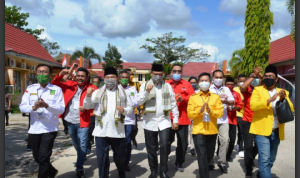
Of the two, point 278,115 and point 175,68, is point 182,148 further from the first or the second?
point 278,115

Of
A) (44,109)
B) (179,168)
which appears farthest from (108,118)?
(179,168)

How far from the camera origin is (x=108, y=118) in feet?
16.7

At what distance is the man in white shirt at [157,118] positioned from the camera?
18.3 ft

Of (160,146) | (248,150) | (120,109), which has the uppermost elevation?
(120,109)

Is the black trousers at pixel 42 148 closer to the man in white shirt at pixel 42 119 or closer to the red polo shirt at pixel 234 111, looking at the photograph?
the man in white shirt at pixel 42 119

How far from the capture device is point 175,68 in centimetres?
641

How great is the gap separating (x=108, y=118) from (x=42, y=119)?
3.64 feet

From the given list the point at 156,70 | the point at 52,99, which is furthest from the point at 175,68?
the point at 52,99

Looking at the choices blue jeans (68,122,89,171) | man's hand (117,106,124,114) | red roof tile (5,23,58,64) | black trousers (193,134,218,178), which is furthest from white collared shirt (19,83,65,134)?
red roof tile (5,23,58,64)

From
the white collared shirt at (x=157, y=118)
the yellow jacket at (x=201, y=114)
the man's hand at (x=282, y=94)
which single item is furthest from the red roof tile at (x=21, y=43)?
the man's hand at (x=282, y=94)

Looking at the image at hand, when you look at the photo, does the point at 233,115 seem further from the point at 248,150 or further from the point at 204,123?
the point at 204,123

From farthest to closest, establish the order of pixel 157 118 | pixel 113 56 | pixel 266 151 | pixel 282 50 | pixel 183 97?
pixel 113 56 < pixel 282 50 < pixel 183 97 < pixel 157 118 < pixel 266 151

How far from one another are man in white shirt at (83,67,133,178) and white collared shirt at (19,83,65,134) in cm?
52

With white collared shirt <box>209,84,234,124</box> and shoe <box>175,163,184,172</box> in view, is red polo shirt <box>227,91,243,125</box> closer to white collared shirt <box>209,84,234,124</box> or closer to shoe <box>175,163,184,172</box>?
white collared shirt <box>209,84,234,124</box>
